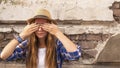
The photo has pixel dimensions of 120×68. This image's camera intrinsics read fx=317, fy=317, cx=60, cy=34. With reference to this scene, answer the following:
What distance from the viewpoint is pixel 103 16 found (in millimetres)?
3344

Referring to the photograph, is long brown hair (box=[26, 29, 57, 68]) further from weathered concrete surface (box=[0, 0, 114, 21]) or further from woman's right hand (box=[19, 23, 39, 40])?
weathered concrete surface (box=[0, 0, 114, 21])

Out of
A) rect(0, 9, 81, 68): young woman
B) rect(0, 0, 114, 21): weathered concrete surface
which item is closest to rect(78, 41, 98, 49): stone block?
rect(0, 0, 114, 21): weathered concrete surface

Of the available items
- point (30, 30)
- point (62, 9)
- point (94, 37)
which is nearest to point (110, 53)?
point (94, 37)

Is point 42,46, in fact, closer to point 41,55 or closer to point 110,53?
point 41,55

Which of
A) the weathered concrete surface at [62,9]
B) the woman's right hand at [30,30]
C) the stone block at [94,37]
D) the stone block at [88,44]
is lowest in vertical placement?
the stone block at [88,44]

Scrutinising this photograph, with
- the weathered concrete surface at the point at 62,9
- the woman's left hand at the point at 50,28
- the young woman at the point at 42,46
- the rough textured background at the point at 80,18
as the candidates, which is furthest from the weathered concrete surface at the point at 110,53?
the woman's left hand at the point at 50,28

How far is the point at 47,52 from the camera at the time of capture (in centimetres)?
263

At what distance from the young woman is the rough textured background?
0.70m

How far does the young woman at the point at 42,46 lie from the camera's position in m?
2.61

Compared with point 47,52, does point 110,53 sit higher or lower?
lower

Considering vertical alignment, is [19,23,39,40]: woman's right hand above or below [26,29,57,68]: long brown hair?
above

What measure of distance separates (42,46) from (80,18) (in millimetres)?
812

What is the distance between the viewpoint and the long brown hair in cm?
262

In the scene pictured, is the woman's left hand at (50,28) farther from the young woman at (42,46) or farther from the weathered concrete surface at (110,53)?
the weathered concrete surface at (110,53)
